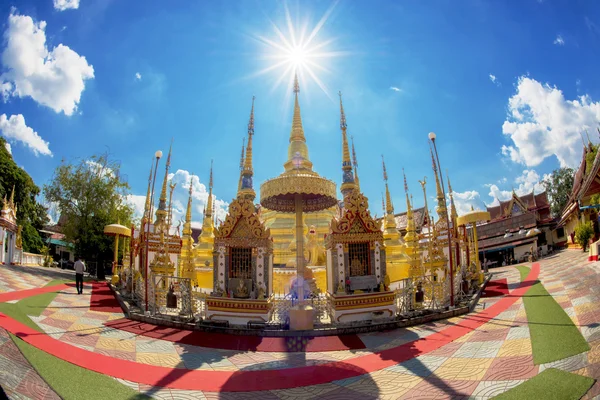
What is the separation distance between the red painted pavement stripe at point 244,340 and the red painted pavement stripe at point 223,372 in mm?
1247

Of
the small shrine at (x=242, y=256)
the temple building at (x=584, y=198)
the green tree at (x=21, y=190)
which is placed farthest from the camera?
the green tree at (x=21, y=190)

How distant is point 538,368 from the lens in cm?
555

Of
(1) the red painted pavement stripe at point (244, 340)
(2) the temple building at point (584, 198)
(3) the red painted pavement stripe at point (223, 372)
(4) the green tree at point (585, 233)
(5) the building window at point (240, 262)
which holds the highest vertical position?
(2) the temple building at point (584, 198)

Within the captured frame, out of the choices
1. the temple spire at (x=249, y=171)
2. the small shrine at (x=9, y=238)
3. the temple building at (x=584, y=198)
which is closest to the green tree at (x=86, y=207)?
the small shrine at (x=9, y=238)

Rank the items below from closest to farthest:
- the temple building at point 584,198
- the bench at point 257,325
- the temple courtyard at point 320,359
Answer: the temple courtyard at point 320,359 < the bench at point 257,325 < the temple building at point 584,198

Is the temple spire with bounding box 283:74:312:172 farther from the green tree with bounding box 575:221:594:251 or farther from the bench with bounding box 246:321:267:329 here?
the green tree with bounding box 575:221:594:251

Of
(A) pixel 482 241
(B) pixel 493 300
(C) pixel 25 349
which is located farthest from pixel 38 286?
(A) pixel 482 241

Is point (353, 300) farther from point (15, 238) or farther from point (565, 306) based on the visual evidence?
point (15, 238)

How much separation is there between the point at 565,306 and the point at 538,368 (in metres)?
4.70

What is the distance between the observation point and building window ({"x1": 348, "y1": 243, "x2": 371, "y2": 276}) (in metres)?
11.9

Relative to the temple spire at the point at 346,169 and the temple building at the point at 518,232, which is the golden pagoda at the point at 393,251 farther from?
the temple building at the point at 518,232

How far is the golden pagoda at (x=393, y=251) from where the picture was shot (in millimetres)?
21297

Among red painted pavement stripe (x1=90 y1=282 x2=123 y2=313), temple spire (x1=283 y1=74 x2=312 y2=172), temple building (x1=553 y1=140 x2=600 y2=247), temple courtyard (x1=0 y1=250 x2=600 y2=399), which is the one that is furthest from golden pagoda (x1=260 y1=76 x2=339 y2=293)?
temple building (x1=553 y1=140 x2=600 y2=247)

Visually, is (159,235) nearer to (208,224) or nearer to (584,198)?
(208,224)
